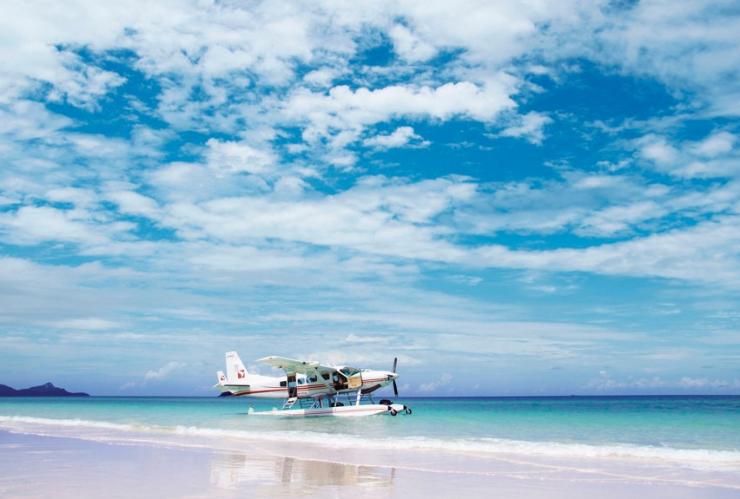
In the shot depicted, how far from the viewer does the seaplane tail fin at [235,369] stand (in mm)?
37184

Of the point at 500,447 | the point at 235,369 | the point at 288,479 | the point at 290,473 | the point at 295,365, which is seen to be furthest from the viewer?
the point at 235,369

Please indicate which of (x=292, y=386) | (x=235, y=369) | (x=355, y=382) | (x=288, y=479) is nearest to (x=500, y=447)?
(x=288, y=479)

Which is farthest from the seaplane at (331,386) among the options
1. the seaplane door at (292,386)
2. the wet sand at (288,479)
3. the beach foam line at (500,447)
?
the wet sand at (288,479)

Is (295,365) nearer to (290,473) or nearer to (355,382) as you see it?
(355,382)

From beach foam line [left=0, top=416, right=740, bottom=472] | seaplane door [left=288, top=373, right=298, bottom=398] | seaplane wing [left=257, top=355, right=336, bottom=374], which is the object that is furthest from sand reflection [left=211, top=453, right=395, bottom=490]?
seaplane door [left=288, top=373, right=298, bottom=398]

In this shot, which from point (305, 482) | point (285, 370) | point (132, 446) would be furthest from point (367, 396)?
point (305, 482)

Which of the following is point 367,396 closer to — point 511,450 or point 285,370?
point 285,370

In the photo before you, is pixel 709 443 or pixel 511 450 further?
pixel 709 443

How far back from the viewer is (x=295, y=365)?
32.1 m

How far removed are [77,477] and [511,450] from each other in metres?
10.8

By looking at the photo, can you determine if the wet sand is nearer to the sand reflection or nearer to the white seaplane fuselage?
the sand reflection

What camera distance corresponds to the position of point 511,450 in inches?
656

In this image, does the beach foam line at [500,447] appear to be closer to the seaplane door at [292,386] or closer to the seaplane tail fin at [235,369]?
the seaplane door at [292,386]

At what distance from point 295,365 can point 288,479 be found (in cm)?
Result: 2151
